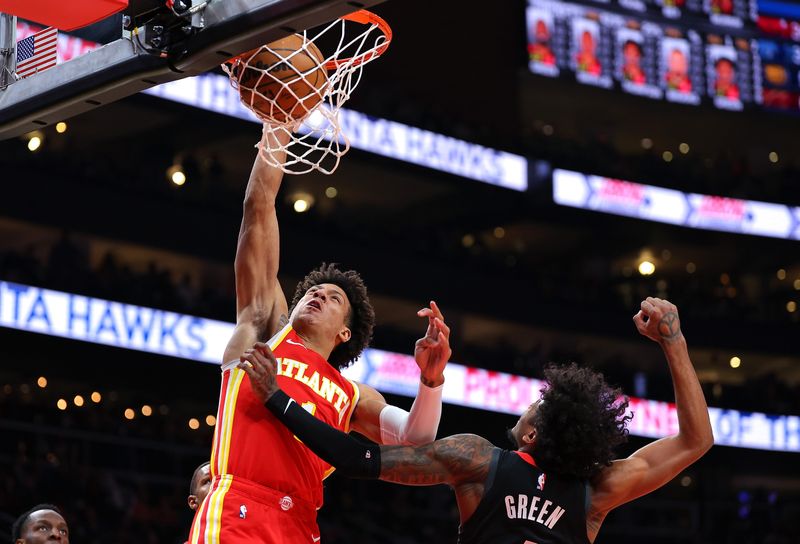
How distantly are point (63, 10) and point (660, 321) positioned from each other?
2.40 metres

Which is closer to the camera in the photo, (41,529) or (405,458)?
(405,458)

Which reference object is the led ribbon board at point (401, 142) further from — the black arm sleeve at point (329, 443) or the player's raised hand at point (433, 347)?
the black arm sleeve at point (329, 443)

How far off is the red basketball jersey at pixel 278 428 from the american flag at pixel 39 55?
1386 mm

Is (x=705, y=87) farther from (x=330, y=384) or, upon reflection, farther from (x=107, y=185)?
(x=330, y=384)

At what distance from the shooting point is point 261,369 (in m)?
4.30

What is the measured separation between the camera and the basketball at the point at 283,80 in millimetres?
4668

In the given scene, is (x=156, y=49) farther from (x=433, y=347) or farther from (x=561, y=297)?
(x=561, y=297)

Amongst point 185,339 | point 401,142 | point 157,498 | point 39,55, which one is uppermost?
point 401,142

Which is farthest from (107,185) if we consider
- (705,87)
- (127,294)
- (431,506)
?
(705,87)

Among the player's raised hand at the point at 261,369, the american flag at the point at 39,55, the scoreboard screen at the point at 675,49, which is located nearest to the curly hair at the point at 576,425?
the player's raised hand at the point at 261,369

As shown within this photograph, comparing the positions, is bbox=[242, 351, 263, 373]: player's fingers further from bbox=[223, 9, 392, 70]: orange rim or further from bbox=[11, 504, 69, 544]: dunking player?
bbox=[11, 504, 69, 544]: dunking player

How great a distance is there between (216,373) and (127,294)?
2.54m

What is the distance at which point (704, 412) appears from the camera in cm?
440

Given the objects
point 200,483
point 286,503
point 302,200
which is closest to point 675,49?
point 302,200
